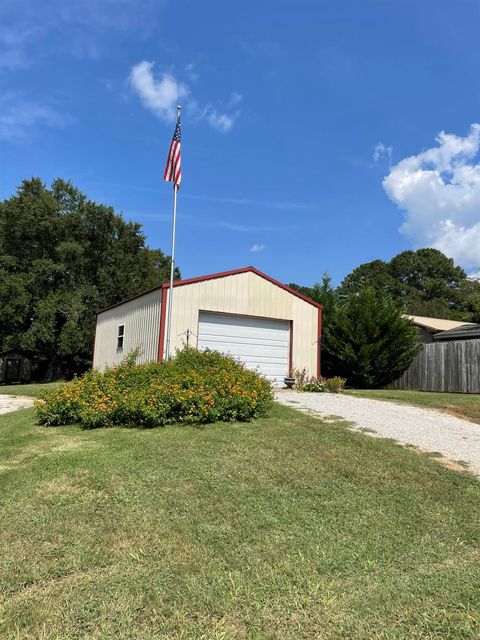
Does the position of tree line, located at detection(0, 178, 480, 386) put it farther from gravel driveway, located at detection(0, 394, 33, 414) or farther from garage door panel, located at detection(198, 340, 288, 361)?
gravel driveway, located at detection(0, 394, 33, 414)

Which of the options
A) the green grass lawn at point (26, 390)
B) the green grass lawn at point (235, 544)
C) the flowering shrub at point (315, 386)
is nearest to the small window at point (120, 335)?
the green grass lawn at point (26, 390)

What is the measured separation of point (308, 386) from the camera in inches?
534

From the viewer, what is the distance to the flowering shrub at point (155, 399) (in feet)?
22.5

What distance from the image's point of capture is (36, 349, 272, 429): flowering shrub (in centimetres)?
687

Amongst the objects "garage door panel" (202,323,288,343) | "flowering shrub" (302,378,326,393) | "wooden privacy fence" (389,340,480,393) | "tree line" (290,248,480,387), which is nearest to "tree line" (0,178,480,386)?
"tree line" (290,248,480,387)

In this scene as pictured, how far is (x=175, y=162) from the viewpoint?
41.4ft

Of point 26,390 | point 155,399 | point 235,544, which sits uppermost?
point 155,399

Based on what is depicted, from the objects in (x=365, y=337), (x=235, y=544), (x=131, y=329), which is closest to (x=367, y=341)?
(x=365, y=337)

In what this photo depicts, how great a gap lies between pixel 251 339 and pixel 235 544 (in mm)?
11275

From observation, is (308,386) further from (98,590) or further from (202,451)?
(98,590)

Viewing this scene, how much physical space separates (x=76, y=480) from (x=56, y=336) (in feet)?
80.0

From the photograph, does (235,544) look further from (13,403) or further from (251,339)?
(251,339)

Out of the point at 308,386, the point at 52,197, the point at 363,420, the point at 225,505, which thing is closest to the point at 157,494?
the point at 225,505

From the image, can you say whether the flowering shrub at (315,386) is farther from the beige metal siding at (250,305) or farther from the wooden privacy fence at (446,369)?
the wooden privacy fence at (446,369)
